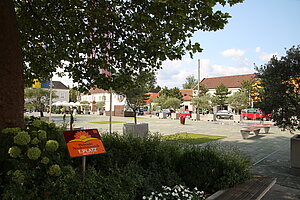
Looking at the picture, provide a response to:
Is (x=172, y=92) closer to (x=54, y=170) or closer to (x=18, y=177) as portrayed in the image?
(x=54, y=170)

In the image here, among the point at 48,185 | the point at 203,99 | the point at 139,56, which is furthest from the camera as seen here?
the point at 203,99

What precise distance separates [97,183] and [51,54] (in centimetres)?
515

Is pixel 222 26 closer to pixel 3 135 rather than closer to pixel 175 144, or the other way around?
pixel 175 144

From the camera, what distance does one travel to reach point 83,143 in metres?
3.79

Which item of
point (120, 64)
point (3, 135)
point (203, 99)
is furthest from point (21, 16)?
point (203, 99)

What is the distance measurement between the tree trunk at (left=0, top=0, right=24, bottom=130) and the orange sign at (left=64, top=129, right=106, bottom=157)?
134cm

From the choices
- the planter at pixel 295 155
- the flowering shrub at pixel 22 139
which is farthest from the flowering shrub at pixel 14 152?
the planter at pixel 295 155

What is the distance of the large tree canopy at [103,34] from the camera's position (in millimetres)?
4922

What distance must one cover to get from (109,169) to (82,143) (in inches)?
25.4

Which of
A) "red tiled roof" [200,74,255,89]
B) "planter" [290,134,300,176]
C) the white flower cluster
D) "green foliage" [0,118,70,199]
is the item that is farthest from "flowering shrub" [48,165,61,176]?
"red tiled roof" [200,74,255,89]

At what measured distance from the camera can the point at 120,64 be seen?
6688 mm

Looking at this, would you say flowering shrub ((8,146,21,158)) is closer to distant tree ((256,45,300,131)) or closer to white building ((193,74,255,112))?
distant tree ((256,45,300,131))

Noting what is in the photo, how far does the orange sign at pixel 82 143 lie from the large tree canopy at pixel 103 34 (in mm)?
2386

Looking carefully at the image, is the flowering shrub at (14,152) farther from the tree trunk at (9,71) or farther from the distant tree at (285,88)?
the distant tree at (285,88)
